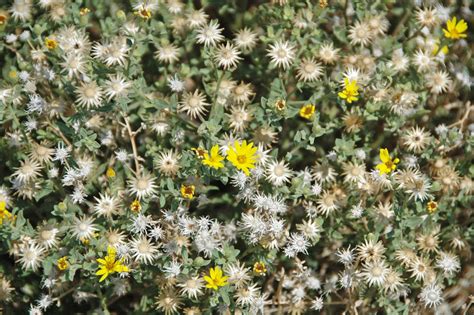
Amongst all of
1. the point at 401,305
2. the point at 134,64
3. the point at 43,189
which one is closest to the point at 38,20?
the point at 134,64

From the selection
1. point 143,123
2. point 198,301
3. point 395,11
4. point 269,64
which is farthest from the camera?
point 395,11

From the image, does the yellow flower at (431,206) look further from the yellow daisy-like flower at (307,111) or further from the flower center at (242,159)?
the flower center at (242,159)

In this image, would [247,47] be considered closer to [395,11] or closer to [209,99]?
[209,99]

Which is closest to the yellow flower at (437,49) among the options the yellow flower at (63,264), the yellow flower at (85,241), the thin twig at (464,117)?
the thin twig at (464,117)

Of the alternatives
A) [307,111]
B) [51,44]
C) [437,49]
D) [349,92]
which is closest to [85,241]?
[51,44]

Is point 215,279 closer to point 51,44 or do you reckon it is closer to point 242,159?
point 242,159
